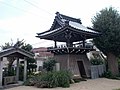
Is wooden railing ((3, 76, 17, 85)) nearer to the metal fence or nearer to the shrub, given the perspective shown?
the shrub

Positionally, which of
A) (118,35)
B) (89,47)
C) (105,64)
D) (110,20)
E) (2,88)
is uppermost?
(110,20)

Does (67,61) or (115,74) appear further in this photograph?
(115,74)

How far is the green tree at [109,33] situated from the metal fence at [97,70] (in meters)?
1.02

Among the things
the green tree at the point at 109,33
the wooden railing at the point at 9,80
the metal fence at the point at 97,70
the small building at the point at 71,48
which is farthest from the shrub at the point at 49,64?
the green tree at the point at 109,33

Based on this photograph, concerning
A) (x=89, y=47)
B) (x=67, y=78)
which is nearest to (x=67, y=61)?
(x=89, y=47)

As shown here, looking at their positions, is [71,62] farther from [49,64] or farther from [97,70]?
[97,70]

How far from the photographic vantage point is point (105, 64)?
24.3 metres

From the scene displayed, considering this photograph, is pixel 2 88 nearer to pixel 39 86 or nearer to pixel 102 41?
pixel 39 86

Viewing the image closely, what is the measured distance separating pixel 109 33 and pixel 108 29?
0.58 m

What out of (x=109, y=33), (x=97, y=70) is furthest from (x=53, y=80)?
(x=109, y=33)

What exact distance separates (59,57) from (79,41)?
4.38 metres

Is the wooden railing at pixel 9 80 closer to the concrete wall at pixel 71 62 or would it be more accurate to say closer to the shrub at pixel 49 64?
the shrub at pixel 49 64

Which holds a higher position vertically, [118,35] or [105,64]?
[118,35]

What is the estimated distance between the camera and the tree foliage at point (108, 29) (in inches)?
843
